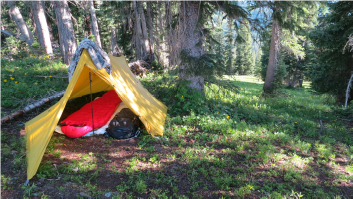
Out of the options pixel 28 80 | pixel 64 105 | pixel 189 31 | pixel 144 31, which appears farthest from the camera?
pixel 144 31

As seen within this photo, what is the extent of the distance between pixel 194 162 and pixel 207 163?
0.25 m

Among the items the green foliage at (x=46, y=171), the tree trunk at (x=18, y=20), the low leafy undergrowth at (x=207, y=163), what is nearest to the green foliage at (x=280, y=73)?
the low leafy undergrowth at (x=207, y=163)

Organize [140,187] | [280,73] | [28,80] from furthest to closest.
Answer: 1. [280,73]
2. [28,80]
3. [140,187]

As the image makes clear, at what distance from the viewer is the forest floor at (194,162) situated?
2828 mm

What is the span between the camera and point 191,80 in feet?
19.8

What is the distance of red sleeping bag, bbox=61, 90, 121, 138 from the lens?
4.28 meters

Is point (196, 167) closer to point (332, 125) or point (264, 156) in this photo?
point (264, 156)

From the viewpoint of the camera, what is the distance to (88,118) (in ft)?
15.9

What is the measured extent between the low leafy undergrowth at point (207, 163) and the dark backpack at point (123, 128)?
192 millimetres

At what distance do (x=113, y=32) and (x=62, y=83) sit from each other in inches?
669

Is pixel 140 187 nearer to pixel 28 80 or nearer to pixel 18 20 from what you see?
pixel 28 80

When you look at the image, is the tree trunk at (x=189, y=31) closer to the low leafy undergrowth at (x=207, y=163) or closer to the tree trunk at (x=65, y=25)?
the low leafy undergrowth at (x=207, y=163)

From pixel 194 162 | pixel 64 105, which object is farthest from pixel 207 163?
pixel 64 105

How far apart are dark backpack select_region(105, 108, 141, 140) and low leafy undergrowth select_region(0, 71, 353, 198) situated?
19 cm
